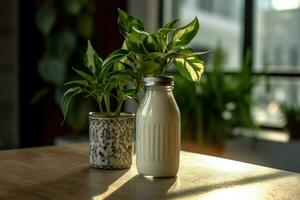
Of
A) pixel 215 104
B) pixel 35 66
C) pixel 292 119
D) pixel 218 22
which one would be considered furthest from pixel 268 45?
pixel 35 66

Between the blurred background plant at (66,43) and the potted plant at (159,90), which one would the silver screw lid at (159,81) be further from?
the blurred background plant at (66,43)

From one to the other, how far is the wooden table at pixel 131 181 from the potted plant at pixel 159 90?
0.17ft

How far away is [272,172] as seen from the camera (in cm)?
131

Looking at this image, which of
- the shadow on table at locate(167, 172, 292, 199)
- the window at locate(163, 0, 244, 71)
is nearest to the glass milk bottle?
the shadow on table at locate(167, 172, 292, 199)

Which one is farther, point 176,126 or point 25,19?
point 25,19

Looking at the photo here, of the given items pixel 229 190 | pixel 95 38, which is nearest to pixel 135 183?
pixel 229 190

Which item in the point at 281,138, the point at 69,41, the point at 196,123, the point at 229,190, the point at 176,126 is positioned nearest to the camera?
the point at 229,190

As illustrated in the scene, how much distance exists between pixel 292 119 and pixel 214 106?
20.1 inches

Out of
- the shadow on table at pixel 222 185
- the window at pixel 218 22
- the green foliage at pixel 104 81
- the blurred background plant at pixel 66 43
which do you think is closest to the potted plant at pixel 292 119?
the window at pixel 218 22

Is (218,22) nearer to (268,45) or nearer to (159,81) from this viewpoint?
(268,45)

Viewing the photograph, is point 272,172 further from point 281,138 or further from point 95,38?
point 95,38

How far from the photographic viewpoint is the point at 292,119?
3123 mm

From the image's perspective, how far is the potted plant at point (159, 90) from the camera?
1.21m

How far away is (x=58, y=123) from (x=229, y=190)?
10.8 ft
